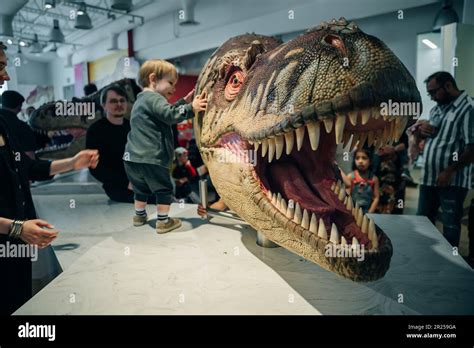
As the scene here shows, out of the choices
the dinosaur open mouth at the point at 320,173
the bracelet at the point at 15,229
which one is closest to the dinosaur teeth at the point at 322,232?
the dinosaur open mouth at the point at 320,173

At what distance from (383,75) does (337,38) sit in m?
0.22

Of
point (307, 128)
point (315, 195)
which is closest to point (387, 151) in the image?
point (315, 195)

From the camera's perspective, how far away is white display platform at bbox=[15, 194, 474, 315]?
149 centimetres

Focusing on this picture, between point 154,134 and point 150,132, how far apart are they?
3 centimetres

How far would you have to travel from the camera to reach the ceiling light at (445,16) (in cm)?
262

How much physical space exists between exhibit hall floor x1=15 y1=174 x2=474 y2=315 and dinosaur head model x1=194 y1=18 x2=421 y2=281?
291 millimetres

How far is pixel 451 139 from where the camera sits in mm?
2512

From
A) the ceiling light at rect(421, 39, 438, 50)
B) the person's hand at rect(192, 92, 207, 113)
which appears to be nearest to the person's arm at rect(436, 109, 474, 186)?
the ceiling light at rect(421, 39, 438, 50)

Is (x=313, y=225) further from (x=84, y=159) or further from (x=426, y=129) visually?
(x=426, y=129)

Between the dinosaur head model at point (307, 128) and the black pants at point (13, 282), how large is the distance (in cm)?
101

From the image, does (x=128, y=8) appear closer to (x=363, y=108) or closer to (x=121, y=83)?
(x=121, y=83)

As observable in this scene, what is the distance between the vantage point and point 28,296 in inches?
66.9
